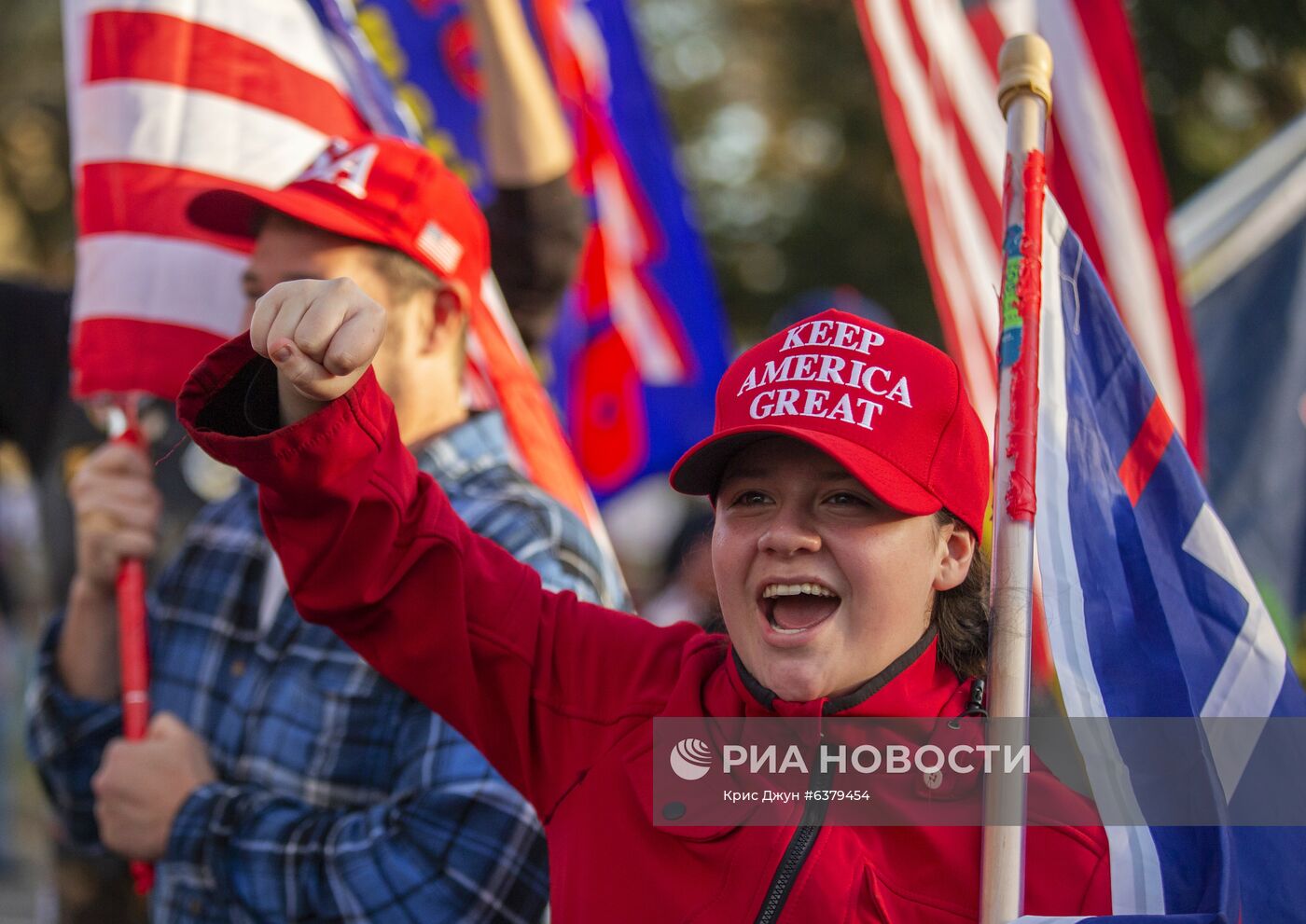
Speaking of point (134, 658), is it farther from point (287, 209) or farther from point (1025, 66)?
point (1025, 66)

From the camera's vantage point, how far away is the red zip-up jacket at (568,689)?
5.81 ft

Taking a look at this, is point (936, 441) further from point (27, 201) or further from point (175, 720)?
point (27, 201)

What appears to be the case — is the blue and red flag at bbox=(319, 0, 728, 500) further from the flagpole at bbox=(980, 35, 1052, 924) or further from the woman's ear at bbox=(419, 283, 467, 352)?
the flagpole at bbox=(980, 35, 1052, 924)

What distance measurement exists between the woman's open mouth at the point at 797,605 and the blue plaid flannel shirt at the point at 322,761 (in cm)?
61

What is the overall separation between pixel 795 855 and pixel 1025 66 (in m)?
1.10

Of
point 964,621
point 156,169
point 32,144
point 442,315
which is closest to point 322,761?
point 442,315

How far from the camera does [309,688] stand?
2.47 metres

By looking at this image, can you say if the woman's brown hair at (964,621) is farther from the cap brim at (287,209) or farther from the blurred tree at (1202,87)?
the blurred tree at (1202,87)

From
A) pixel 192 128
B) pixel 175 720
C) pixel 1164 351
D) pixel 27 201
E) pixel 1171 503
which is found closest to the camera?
pixel 1171 503

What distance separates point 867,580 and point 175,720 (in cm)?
136

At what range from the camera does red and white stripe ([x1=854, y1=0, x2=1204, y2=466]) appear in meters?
3.84

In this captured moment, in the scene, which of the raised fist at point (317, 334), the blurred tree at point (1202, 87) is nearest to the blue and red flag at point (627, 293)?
the raised fist at point (317, 334)

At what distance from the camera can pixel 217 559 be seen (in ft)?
9.32

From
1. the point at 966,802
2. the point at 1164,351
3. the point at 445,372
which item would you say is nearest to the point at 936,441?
the point at 966,802
